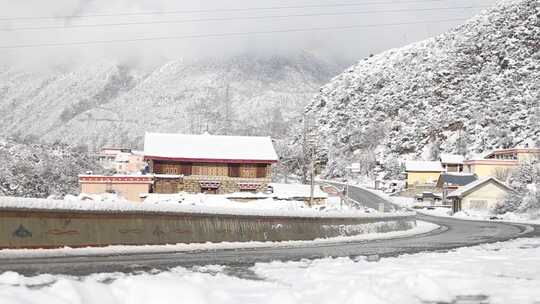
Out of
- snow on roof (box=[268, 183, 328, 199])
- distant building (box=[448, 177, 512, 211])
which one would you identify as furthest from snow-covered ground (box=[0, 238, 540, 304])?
distant building (box=[448, 177, 512, 211])

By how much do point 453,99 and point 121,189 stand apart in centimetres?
11301

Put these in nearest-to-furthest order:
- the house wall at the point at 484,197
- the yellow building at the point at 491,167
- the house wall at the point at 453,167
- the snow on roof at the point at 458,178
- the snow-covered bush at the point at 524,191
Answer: the snow-covered bush at the point at 524,191, the house wall at the point at 484,197, the snow on roof at the point at 458,178, the yellow building at the point at 491,167, the house wall at the point at 453,167

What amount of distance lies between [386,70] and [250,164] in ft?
450

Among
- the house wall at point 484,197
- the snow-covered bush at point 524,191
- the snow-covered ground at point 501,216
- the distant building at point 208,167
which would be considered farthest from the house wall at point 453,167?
the distant building at point 208,167

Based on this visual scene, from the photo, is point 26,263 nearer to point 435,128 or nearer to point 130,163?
point 435,128

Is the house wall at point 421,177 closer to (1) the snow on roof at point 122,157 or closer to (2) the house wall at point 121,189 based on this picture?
(2) the house wall at point 121,189

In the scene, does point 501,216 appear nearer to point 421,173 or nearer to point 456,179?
point 456,179

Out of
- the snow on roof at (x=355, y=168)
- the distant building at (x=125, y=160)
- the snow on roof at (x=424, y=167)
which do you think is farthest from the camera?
the distant building at (x=125, y=160)

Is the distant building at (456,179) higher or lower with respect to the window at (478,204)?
higher

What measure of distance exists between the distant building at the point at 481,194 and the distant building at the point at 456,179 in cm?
1937

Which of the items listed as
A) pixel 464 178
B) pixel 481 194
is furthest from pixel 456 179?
pixel 481 194

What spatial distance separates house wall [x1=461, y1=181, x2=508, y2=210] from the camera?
289 ft

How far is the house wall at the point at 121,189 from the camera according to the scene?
186ft

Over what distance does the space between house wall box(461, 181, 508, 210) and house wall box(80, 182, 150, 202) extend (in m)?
50.2
